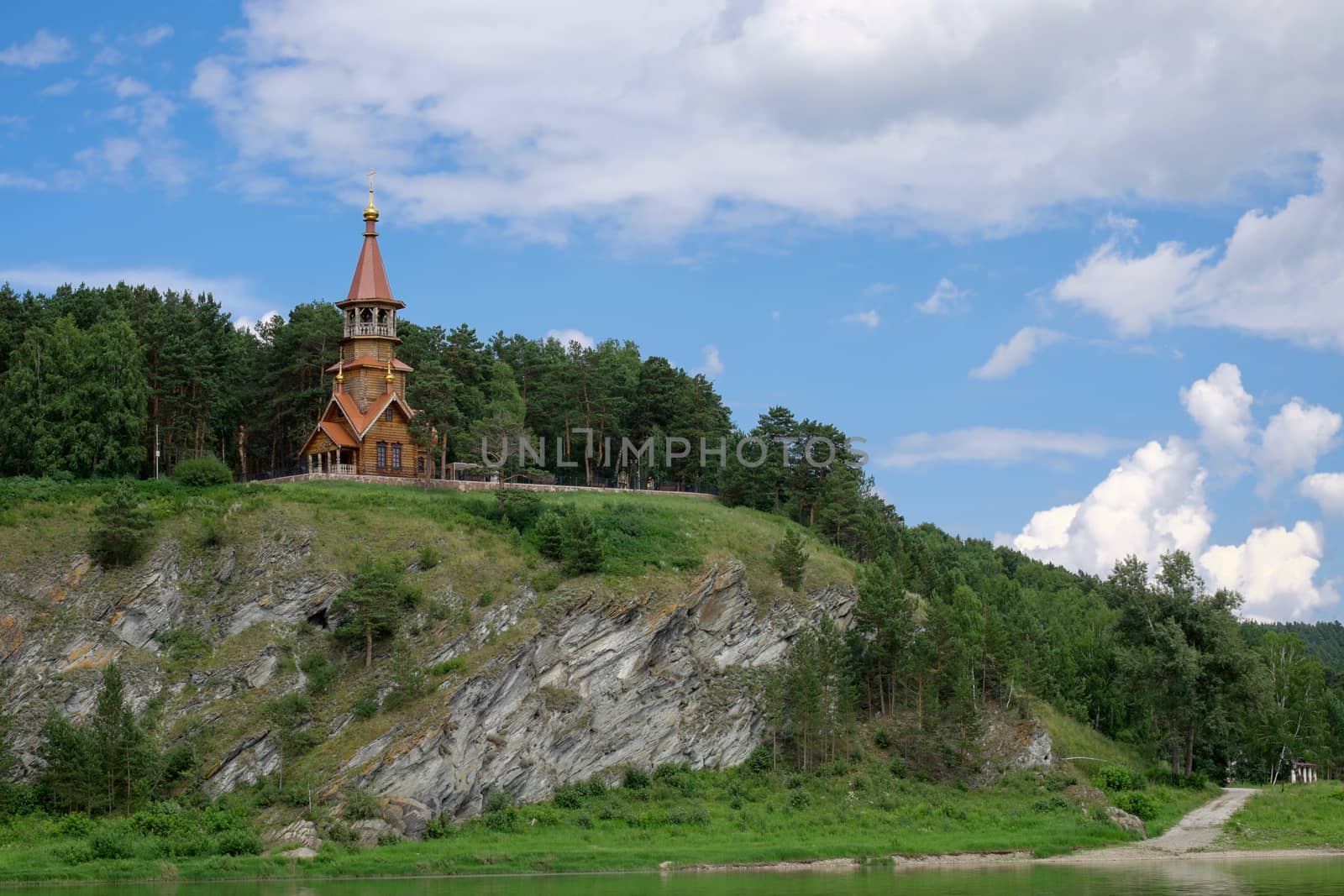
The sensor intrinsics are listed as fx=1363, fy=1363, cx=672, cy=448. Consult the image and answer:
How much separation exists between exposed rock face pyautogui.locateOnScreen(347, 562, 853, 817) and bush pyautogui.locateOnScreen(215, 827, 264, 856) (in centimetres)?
520

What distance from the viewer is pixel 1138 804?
66188 mm

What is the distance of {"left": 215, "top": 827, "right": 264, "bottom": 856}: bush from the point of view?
54.0m

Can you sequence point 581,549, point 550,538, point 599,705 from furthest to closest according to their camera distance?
point 550,538 < point 581,549 < point 599,705

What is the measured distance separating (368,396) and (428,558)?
18401mm

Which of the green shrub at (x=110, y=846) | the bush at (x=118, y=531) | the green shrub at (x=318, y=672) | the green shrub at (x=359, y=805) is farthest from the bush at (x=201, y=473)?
the green shrub at (x=110, y=846)

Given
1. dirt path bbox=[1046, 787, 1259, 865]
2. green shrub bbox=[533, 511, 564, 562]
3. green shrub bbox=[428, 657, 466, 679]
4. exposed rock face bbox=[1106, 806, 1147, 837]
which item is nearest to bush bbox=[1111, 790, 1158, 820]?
exposed rock face bbox=[1106, 806, 1147, 837]

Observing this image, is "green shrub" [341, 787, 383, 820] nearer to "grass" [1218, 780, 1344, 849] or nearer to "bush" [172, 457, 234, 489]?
"bush" [172, 457, 234, 489]

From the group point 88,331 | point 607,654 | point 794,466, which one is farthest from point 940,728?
point 88,331

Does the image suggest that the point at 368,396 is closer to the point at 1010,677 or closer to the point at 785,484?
the point at 785,484

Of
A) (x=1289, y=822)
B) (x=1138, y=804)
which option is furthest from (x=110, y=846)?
(x=1289, y=822)

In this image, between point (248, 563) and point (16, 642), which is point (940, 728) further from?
point (16, 642)

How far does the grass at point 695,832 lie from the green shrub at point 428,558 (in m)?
13.6

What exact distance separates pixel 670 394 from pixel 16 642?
47.2 meters

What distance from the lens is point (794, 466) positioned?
90188 millimetres
